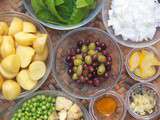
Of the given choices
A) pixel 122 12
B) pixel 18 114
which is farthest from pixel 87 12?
pixel 18 114

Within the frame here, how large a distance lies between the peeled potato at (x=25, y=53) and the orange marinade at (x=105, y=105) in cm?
28

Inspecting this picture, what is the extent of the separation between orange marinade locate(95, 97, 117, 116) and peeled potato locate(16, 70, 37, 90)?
0.23m

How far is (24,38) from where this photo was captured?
1506mm

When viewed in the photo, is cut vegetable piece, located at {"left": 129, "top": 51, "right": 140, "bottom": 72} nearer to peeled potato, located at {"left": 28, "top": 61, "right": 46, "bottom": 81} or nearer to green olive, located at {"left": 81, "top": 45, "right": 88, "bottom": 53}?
green olive, located at {"left": 81, "top": 45, "right": 88, "bottom": 53}

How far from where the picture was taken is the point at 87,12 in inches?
60.4

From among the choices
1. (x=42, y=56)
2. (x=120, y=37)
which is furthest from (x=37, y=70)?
(x=120, y=37)

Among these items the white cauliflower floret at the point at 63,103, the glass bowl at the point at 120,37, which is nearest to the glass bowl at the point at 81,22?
the glass bowl at the point at 120,37

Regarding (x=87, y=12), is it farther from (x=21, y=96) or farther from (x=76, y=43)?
(x=21, y=96)

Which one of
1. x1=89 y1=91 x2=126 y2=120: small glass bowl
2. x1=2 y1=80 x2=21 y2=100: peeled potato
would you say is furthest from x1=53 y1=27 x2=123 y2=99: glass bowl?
x1=2 y1=80 x2=21 y2=100: peeled potato

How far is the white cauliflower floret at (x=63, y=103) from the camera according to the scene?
61.2 inches

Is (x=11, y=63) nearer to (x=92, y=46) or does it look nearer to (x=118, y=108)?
(x=92, y=46)

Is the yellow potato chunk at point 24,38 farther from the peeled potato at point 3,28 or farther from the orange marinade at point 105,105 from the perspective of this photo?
the orange marinade at point 105,105

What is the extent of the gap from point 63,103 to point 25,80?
0.49 ft

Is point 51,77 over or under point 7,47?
under
